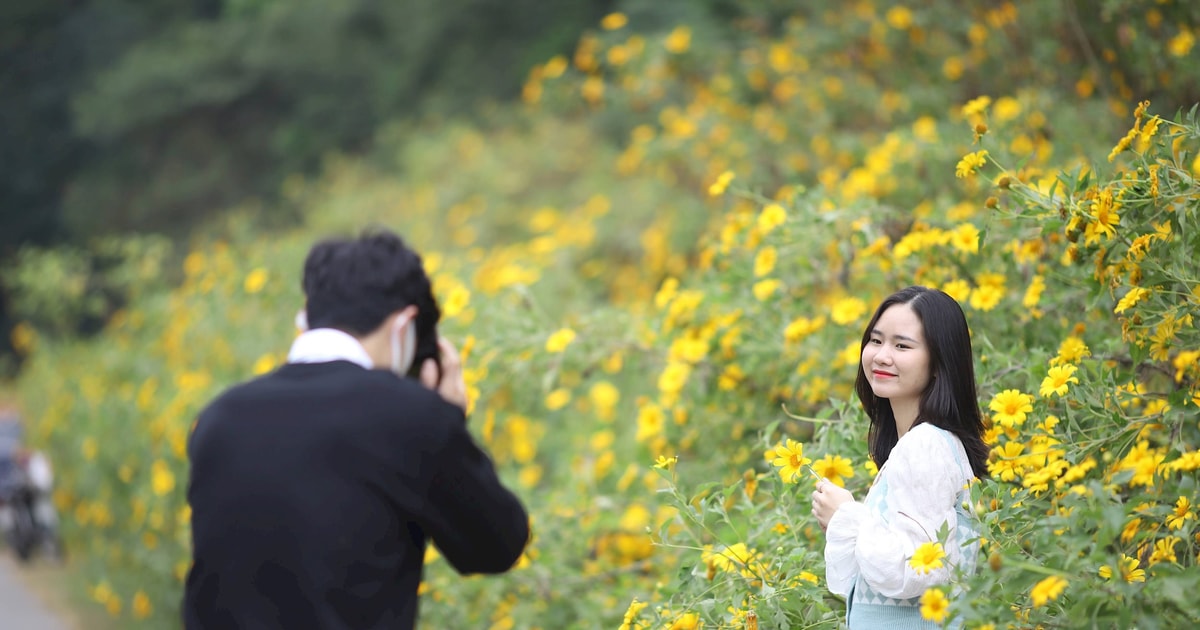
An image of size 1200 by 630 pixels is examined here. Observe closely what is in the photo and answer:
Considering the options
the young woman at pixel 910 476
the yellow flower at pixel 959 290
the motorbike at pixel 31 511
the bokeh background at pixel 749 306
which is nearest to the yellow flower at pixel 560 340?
the bokeh background at pixel 749 306

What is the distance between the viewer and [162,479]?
4.94m

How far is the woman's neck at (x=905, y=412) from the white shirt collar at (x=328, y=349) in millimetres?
851

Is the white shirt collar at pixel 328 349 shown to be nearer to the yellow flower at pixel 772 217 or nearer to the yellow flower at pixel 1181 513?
the yellow flower at pixel 1181 513

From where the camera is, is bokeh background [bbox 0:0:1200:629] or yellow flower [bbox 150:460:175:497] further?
yellow flower [bbox 150:460:175:497]

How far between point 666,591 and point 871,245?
1.04 m

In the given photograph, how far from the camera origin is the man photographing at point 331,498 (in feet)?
5.48

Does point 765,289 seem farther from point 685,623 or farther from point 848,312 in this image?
point 685,623

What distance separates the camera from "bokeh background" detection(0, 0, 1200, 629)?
195 centimetres

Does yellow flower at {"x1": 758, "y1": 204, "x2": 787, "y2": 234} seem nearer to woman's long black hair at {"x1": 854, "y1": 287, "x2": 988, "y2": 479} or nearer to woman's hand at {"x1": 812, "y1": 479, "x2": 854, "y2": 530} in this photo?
woman's long black hair at {"x1": 854, "y1": 287, "x2": 988, "y2": 479}

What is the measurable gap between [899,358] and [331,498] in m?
0.90

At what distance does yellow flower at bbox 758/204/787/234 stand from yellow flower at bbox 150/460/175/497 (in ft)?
10.3

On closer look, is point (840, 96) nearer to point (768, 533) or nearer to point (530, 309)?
point (530, 309)

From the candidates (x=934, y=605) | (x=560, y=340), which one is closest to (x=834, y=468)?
(x=934, y=605)

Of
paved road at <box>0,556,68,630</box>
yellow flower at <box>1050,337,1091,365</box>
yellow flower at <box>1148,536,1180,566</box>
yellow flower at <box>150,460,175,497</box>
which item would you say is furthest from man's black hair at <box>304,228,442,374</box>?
paved road at <box>0,556,68,630</box>
